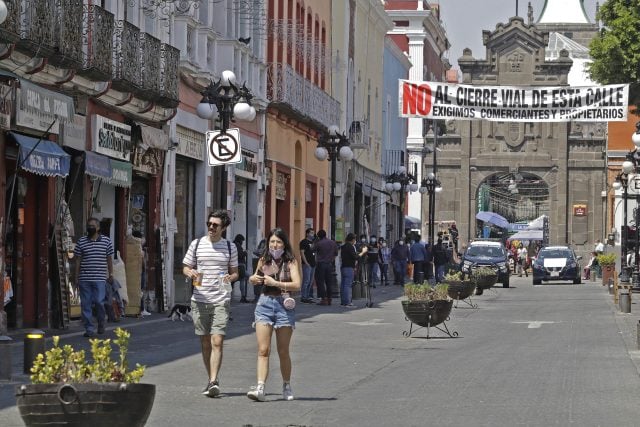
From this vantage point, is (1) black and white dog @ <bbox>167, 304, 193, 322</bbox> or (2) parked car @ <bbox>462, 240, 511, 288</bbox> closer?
(1) black and white dog @ <bbox>167, 304, 193, 322</bbox>

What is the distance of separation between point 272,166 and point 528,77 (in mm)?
64480

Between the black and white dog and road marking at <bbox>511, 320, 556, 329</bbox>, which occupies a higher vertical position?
the black and white dog

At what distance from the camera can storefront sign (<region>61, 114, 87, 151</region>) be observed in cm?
2520

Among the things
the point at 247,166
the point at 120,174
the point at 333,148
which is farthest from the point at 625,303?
the point at 120,174

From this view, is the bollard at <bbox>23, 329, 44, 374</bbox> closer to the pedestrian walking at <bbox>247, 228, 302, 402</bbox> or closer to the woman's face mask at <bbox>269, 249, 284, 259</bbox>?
the pedestrian walking at <bbox>247, 228, 302, 402</bbox>

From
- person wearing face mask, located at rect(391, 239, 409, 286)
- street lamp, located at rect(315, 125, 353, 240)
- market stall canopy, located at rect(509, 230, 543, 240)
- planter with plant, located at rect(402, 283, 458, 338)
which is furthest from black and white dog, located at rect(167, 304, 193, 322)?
market stall canopy, located at rect(509, 230, 543, 240)

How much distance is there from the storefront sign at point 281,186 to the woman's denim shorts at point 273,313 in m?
29.1

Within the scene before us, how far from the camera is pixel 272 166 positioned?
141 feet

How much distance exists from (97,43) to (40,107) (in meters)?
3.25

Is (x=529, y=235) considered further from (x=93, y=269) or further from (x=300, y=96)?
(x=93, y=269)

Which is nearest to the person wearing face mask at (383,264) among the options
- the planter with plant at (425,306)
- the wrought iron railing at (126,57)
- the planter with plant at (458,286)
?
the planter with plant at (458,286)

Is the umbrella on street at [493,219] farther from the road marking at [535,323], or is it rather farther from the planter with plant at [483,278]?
the road marking at [535,323]

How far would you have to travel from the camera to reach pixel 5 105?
2172 centimetres

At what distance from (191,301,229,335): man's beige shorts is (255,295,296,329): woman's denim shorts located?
36 centimetres
